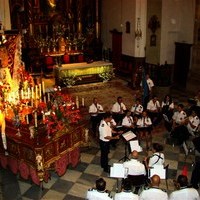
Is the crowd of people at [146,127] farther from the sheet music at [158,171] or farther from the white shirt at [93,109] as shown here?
the sheet music at [158,171]

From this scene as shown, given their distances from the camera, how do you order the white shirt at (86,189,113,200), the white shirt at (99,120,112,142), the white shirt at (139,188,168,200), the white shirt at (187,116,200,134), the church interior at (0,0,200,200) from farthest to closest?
the white shirt at (187,116,200,134), the white shirt at (99,120,112,142), the church interior at (0,0,200,200), the white shirt at (139,188,168,200), the white shirt at (86,189,113,200)

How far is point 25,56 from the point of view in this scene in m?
21.0

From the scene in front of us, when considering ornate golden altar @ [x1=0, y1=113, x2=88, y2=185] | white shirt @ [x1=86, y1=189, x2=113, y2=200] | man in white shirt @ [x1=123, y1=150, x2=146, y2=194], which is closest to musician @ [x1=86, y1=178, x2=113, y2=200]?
white shirt @ [x1=86, y1=189, x2=113, y2=200]

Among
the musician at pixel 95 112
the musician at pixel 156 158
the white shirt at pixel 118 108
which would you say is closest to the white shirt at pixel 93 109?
the musician at pixel 95 112

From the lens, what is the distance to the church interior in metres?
8.89

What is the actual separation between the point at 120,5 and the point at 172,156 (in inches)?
507

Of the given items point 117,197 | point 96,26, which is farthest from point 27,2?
point 117,197

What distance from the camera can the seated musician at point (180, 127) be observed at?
35.2ft

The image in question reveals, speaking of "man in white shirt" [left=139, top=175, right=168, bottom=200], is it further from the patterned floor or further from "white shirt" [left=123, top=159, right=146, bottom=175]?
the patterned floor

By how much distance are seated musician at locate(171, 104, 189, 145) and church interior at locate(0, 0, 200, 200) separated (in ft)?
1.40

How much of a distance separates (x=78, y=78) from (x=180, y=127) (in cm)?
880

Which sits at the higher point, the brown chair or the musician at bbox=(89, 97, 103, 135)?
the musician at bbox=(89, 97, 103, 135)

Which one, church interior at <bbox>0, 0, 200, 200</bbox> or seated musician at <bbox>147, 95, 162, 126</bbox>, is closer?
church interior at <bbox>0, 0, 200, 200</bbox>

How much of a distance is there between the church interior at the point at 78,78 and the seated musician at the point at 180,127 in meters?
0.43
